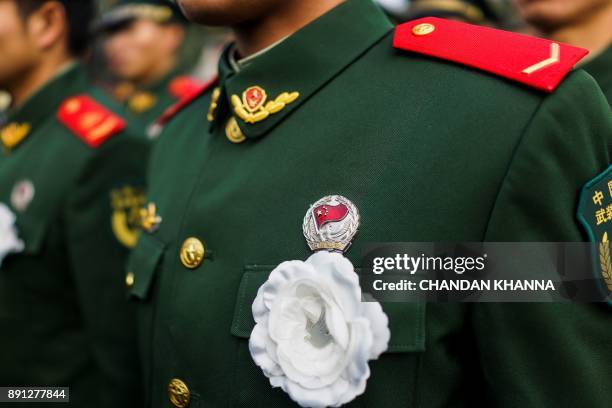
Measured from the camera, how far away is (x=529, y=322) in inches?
Answer: 44.4

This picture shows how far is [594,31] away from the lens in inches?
78.0

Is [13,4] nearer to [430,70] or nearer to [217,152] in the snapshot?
[217,152]

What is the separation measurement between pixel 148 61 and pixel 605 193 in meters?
5.27

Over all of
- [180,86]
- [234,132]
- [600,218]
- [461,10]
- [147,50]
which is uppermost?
[600,218]

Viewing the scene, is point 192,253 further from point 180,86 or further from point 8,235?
point 180,86

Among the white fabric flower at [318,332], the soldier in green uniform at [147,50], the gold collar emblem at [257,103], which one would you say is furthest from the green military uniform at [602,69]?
the soldier in green uniform at [147,50]

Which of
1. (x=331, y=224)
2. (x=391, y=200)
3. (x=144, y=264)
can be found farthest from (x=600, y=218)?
(x=144, y=264)

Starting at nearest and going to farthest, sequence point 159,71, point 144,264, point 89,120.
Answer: point 144,264, point 89,120, point 159,71

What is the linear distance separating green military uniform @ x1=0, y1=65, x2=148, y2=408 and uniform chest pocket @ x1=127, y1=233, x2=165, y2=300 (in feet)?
1.75

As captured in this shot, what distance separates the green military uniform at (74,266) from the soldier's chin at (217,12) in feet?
3.11

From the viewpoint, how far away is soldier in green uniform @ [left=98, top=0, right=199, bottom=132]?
5.78 meters

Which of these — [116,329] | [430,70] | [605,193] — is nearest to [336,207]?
[430,70]

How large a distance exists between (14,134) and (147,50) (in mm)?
3567

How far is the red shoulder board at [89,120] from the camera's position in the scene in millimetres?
2295
